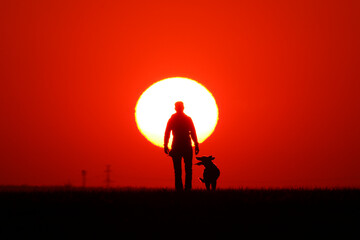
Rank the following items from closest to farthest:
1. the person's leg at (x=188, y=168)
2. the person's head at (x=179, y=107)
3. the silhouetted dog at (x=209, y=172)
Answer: the person's leg at (x=188, y=168) → the person's head at (x=179, y=107) → the silhouetted dog at (x=209, y=172)

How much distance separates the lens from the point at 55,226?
11.4 meters

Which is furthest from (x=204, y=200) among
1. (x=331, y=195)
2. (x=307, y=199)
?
(x=331, y=195)

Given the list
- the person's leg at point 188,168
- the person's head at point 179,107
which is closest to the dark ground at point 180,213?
the person's leg at point 188,168

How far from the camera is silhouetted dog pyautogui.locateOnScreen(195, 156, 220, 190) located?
1938cm

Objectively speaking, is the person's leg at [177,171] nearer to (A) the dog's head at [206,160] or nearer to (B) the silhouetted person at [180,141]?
(B) the silhouetted person at [180,141]

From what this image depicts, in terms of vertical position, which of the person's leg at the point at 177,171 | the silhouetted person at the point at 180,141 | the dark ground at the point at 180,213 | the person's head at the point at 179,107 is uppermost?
the person's head at the point at 179,107

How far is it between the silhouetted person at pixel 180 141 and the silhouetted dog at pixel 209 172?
1.24 metres

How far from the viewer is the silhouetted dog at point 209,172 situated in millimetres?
19375

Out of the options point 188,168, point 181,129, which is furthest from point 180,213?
point 181,129

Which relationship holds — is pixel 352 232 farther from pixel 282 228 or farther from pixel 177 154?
pixel 177 154

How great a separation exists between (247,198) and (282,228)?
9.85ft

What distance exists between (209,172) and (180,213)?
7.18 meters

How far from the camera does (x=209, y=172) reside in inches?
767

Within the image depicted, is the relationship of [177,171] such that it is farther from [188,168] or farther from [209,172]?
[209,172]
